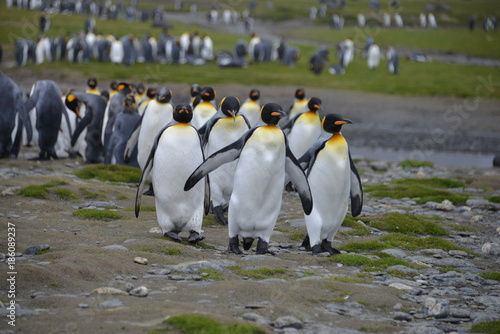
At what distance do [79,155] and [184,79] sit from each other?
1505cm

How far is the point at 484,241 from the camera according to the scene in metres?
8.85

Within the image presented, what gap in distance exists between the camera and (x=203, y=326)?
177 inches

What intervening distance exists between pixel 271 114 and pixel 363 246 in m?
1.75

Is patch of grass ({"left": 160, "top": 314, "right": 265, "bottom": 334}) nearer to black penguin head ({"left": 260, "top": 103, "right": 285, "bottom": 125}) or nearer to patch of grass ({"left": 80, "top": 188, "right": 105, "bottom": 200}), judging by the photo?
black penguin head ({"left": 260, "top": 103, "right": 285, "bottom": 125})

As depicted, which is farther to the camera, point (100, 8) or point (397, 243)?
point (100, 8)

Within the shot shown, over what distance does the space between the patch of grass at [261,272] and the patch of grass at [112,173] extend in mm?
5471

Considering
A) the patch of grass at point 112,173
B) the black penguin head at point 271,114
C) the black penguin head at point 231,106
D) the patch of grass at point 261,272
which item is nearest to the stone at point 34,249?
the patch of grass at point 261,272

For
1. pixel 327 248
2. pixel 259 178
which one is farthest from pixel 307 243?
pixel 259 178

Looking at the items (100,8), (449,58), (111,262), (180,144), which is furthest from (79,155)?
(100,8)

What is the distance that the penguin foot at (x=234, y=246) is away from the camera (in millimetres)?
7246

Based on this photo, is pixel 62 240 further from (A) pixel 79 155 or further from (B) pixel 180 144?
(A) pixel 79 155

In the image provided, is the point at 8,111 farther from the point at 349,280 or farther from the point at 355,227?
the point at 349,280

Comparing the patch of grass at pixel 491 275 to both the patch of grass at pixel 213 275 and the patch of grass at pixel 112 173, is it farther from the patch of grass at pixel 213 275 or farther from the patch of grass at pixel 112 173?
the patch of grass at pixel 112 173

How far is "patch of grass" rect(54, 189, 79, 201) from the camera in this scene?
30.8ft
